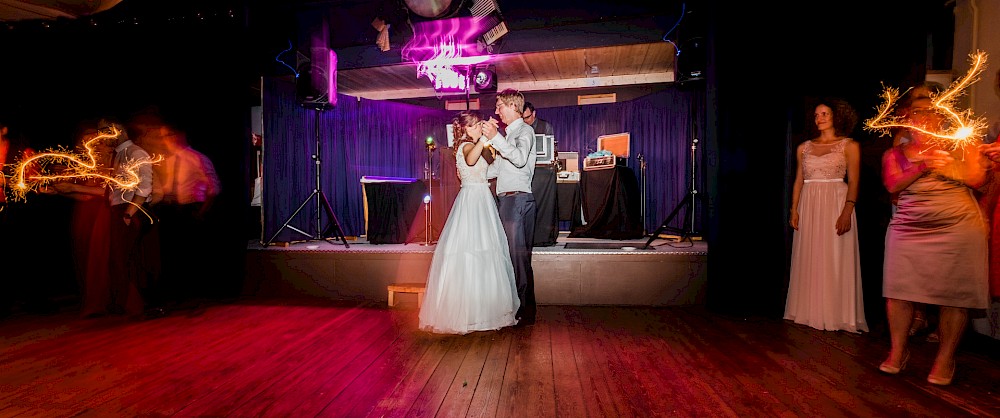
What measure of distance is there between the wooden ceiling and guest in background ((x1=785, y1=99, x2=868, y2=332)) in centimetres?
396

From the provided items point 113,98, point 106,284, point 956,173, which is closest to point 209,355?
point 106,284

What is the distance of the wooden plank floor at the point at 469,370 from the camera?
201 centimetres

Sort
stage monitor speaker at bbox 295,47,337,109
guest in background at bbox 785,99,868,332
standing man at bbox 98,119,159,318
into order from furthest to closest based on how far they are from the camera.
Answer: stage monitor speaker at bbox 295,47,337,109, standing man at bbox 98,119,159,318, guest in background at bbox 785,99,868,332

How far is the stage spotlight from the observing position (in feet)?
22.7

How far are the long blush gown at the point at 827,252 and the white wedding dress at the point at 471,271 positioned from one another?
7.24ft

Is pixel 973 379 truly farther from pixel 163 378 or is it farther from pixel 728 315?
pixel 163 378

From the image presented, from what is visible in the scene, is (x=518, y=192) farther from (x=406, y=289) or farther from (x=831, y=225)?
(x=831, y=225)

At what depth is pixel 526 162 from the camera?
319 centimetres

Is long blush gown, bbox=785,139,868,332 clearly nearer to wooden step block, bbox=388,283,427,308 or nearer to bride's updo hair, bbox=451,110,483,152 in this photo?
bride's updo hair, bbox=451,110,483,152

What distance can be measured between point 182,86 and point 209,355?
3169mm

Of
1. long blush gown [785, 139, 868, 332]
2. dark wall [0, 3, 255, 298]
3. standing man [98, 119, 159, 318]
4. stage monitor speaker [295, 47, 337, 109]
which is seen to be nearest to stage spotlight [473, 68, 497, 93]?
stage monitor speaker [295, 47, 337, 109]

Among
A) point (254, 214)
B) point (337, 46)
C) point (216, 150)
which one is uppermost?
point (337, 46)

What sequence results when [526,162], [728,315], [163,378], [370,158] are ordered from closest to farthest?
1. [163,378]
2. [526,162]
3. [728,315]
4. [370,158]

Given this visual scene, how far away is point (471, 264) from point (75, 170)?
12.2ft
